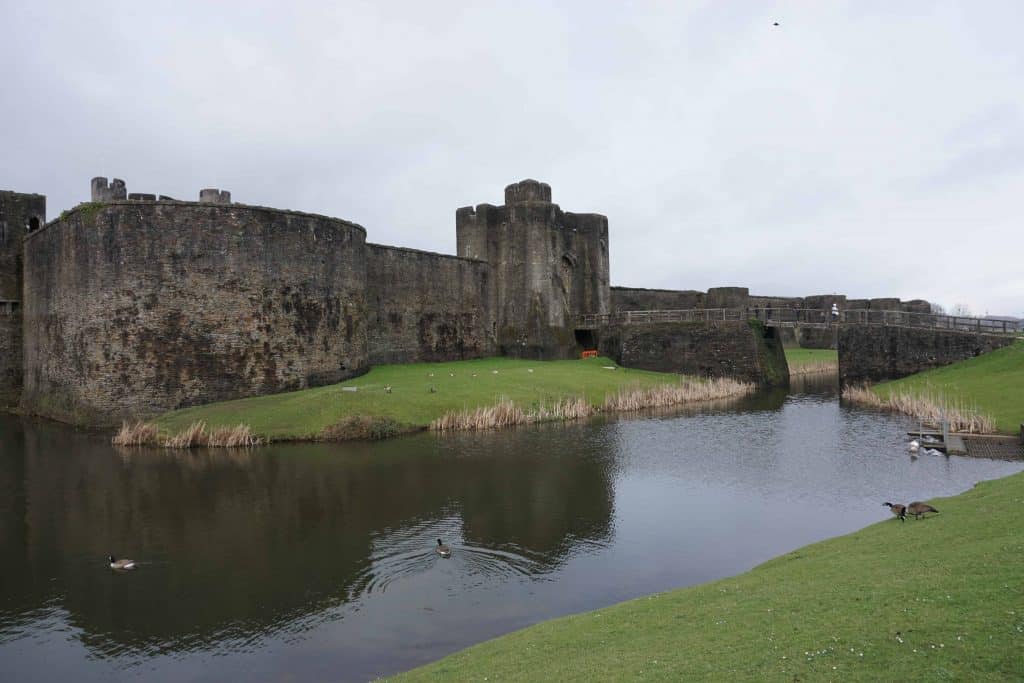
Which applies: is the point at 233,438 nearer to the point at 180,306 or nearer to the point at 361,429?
the point at 361,429

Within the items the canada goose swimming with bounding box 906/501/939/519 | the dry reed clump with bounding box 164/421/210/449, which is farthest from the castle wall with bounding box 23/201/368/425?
the canada goose swimming with bounding box 906/501/939/519

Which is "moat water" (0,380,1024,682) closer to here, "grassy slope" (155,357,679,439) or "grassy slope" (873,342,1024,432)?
"grassy slope" (155,357,679,439)

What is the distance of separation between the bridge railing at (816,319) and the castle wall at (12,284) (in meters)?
32.4

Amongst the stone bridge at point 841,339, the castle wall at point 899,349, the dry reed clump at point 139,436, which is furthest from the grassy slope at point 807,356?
the dry reed clump at point 139,436

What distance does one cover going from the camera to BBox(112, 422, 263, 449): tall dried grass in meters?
23.5

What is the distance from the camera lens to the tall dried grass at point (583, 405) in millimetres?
26406

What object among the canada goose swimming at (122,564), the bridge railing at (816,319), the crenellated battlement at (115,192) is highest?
the crenellated battlement at (115,192)

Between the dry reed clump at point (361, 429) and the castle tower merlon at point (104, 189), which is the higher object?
the castle tower merlon at point (104, 189)

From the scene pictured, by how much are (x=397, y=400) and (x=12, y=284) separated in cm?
2323

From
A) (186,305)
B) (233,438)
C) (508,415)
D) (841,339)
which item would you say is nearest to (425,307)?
(508,415)

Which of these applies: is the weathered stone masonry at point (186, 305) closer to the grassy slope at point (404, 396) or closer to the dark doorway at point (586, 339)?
the grassy slope at point (404, 396)

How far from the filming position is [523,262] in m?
45.5

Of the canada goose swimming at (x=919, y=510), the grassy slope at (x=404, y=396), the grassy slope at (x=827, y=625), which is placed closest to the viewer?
the grassy slope at (x=827, y=625)

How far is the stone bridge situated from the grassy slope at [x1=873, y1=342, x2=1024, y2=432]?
103cm
